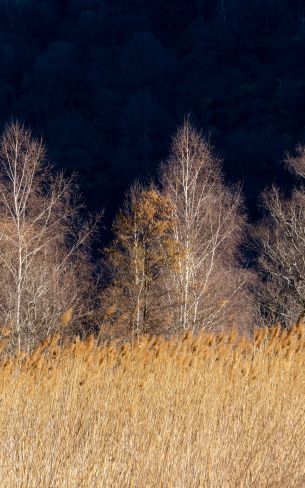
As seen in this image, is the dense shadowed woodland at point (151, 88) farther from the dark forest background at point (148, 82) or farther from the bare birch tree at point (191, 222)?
the bare birch tree at point (191, 222)

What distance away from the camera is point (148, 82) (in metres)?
90.5

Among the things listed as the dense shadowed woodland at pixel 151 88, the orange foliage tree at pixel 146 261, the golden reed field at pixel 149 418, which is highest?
the dense shadowed woodland at pixel 151 88

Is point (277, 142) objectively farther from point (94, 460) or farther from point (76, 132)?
point (94, 460)

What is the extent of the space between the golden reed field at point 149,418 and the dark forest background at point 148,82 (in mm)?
64120

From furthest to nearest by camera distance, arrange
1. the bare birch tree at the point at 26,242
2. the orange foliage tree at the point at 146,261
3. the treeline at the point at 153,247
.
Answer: the orange foliage tree at the point at 146,261 < the treeline at the point at 153,247 < the bare birch tree at the point at 26,242

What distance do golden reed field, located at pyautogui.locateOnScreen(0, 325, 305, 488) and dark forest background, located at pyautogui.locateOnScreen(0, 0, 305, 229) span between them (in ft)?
210

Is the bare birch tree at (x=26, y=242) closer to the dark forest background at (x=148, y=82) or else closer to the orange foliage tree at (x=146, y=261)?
the orange foliage tree at (x=146, y=261)

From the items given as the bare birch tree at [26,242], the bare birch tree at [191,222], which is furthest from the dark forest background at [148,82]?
the bare birch tree at [26,242]

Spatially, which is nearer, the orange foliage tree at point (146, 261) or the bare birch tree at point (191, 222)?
the bare birch tree at point (191, 222)

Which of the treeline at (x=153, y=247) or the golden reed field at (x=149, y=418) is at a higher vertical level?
the treeline at (x=153, y=247)

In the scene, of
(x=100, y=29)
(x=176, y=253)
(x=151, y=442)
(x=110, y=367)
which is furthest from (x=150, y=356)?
(x=100, y=29)

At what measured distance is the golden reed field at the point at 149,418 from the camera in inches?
167

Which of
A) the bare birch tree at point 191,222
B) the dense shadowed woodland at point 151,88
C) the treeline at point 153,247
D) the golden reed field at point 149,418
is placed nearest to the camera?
the golden reed field at point 149,418

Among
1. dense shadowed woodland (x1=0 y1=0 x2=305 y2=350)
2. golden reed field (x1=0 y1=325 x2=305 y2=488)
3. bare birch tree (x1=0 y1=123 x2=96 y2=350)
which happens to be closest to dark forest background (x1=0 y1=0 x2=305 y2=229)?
dense shadowed woodland (x1=0 y1=0 x2=305 y2=350)
